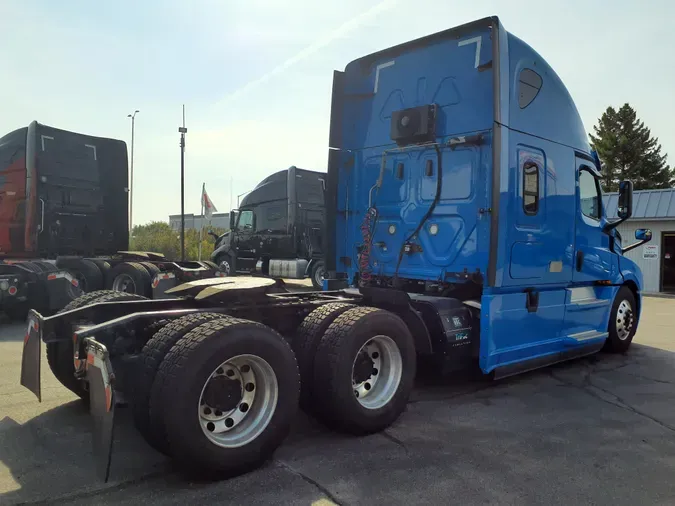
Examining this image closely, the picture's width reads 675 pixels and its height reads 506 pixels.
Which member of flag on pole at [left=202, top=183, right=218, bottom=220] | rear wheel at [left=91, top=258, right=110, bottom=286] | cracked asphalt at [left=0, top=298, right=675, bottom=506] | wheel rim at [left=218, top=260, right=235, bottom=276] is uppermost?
flag on pole at [left=202, top=183, right=218, bottom=220]

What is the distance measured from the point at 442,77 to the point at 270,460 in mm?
Result: 4222

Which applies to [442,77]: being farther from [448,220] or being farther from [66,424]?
[66,424]

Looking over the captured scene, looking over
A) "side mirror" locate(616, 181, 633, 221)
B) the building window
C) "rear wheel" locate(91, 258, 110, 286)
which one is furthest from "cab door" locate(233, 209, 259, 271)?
the building window

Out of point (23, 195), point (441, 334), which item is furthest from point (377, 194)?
point (23, 195)

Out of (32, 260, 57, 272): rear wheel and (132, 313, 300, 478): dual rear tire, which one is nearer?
(132, 313, 300, 478): dual rear tire

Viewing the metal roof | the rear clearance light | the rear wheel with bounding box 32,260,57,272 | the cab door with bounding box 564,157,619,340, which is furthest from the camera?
the metal roof

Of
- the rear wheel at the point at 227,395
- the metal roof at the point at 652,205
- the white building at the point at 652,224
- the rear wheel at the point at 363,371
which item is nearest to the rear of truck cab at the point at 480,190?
the rear wheel at the point at 363,371

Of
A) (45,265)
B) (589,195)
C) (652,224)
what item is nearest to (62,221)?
(45,265)

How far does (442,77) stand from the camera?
5.63 meters

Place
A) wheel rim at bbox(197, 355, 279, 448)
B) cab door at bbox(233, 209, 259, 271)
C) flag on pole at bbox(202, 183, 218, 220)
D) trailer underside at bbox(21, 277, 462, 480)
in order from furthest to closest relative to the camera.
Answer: flag on pole at bbox(202, 183, 218, 220) → cab door at bbox(233, 209, 259, 271) → wheel rim at bbox(197, 355, 279, 448) → trailer underside at bbox(21, 277, 462, 480)

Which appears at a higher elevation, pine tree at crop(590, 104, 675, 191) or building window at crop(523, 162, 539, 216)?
pine tree at crop(590, 104, 675, 191)

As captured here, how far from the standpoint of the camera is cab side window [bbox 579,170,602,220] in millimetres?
6324

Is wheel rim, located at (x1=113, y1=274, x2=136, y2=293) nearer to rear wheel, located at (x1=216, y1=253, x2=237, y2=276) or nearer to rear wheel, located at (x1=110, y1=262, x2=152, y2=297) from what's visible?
rear wheel, located at (x1=110, y1=262, x2=152, y2=297)

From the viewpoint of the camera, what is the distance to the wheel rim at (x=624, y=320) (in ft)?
23.9
